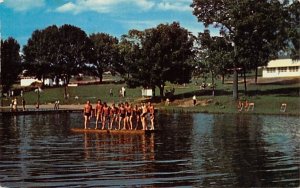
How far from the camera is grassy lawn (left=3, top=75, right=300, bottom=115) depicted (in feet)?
116

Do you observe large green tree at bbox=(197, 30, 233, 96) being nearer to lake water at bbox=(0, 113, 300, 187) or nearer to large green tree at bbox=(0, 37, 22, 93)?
large green tree at bbox=(0, 37, 22, 93)

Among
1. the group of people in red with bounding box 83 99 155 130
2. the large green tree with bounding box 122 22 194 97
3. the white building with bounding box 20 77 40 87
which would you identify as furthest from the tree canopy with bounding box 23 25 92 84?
the large green tree with bounding box 122 22 194 97

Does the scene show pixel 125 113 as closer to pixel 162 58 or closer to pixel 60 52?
pixel 60 52

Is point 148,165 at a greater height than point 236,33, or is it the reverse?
point 236,33

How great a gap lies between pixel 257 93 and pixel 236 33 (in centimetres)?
698

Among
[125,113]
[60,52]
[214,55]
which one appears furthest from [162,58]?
[60,52]

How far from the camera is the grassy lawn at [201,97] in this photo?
3534 centimetres

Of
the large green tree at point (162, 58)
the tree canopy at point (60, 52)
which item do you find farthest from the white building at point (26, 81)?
the tree canopy at point (60, 52)

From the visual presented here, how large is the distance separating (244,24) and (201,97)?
11.7 meters

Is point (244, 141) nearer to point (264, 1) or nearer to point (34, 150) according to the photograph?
point (34, 150)

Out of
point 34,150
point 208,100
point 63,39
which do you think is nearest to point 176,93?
point 208,100

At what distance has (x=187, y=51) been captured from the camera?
5034 centimetres

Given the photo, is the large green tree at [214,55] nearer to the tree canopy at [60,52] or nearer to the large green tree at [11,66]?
the large green tree at [11,66]

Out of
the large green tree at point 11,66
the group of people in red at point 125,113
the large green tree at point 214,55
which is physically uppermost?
the large green tree at point 214,55
